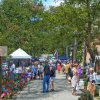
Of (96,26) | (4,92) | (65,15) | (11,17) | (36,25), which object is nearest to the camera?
(4,92)

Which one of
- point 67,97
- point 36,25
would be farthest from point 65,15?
point 67,97

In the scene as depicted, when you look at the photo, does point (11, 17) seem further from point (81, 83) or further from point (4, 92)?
point (4, 92)

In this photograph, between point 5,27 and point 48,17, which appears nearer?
point 5,27

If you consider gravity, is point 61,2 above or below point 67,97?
above

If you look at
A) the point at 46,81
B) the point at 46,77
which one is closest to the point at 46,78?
the point at 46,77

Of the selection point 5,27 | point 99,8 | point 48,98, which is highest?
point 99,8

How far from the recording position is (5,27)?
26.7 m

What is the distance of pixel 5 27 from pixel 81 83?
6055mm

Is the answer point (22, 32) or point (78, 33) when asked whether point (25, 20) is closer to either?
point (22, 32)

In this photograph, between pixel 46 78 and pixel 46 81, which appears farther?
pixel 46 81

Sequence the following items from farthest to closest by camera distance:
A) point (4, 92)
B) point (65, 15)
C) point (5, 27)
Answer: point (65, 15)
point (5, 27)
point (4, 92)

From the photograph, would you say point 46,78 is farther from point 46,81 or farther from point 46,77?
point 46,81

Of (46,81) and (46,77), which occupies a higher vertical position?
(46,77)

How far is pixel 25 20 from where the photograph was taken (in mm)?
38750
